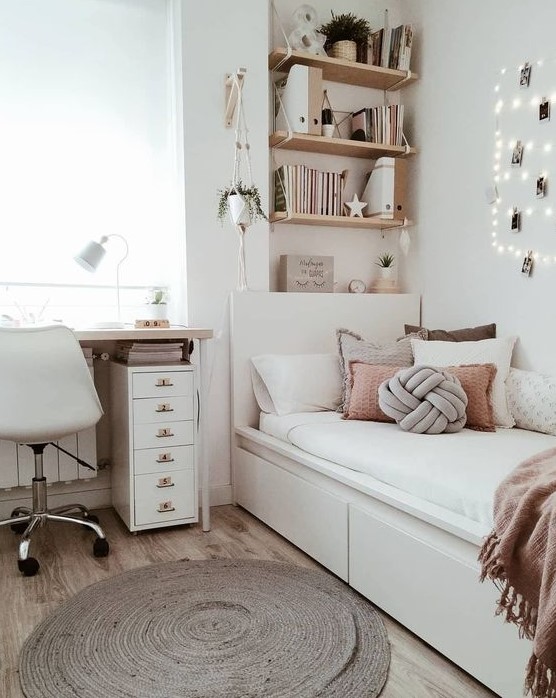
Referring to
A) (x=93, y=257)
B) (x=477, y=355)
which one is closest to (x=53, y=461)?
(x=93, y=257)

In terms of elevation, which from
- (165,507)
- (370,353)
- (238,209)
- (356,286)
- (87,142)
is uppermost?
(87,142)

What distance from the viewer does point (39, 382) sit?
7.62 feet

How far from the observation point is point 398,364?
282 centimetres

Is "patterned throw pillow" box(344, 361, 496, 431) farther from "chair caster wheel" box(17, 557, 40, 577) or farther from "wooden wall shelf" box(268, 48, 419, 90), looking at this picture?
"wooden wall shelf" box(268, 48, 419, 90)

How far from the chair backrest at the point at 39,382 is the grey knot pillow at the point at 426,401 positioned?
119 centimetres

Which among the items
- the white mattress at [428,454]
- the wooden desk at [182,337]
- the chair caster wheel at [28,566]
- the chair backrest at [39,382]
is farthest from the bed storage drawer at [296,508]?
the chair caster wheel at [28,566]

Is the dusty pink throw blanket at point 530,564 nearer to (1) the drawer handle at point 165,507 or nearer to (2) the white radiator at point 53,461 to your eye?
(1) the drawer handle at point 165,507

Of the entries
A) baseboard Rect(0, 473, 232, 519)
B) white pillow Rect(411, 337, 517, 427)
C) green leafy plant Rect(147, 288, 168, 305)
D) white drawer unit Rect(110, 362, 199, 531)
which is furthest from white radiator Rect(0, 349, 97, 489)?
white pillow Rect(411, 337, 517, 427)

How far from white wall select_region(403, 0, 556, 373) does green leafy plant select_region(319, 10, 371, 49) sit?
0.34 meters

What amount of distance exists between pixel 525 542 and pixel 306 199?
2.32 meters

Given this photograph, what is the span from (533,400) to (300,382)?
99 centimetres

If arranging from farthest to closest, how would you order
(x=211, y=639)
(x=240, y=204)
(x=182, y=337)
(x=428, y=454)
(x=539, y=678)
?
1. (x=240, y=204)
2. (x=182, y=337)
3. (x=428, y=454)
4. (x=211, y=639)
5. (x=539, y=678)

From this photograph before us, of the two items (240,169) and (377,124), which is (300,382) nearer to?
(240,169)

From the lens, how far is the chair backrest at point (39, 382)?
90.1 inches
